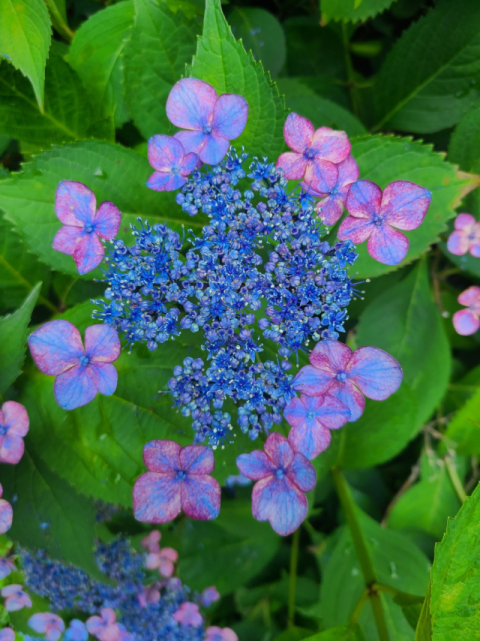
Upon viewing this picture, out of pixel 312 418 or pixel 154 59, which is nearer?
pixel 312 418

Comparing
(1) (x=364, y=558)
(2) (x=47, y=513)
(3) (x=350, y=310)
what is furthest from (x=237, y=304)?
(1) (x=364, y=558)

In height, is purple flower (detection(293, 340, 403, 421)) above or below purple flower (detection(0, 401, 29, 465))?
above

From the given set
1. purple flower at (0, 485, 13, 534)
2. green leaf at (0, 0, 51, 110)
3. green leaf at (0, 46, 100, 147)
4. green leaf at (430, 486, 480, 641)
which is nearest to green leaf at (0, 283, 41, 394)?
purple flower at (0, 485, 13, 534)

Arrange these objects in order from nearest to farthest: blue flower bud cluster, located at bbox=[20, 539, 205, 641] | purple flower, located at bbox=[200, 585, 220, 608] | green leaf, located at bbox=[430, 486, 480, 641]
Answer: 1. green leaf, located at bbox=[430, 486, 480, 641]
2. blue flower bud cluster, located at bbox=[20, 539, 205, 641]
3. purple flower, located at bbox=[200, 585, 220, 608]

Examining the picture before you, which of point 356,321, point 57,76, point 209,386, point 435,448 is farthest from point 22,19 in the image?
point 435,448

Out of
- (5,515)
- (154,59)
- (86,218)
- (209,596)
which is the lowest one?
(209,596)

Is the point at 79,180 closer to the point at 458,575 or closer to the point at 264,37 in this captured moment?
the point at 264,37

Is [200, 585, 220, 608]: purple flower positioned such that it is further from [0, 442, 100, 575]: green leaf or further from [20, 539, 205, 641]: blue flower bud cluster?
[0, 442, 100, 575]: green leaf

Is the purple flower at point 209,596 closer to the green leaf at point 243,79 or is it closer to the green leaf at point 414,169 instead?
the green leaf at point 414,169
